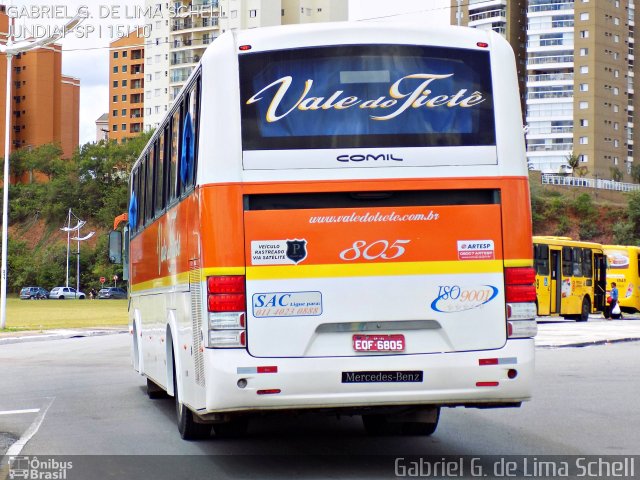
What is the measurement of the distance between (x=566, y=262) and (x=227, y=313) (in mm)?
37059

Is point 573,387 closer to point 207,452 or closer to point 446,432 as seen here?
point 446,432

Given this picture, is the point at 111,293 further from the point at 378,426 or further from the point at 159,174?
the point at 378,426

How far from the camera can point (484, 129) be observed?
32.4 feet

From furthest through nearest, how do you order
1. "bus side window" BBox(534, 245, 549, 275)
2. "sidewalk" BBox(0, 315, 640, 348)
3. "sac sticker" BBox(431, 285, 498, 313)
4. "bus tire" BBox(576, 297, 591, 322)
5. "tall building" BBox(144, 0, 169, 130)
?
"tall building" BBox(144, 0, 169, 130) → "bus tire" BBox(576, 297, 591, 322) → "bus side window" BBox(534, 245, 549, 275) → "sidewalk" BBox(0, 315, 640, 348) → "sac sticker" BBox(431, 285, 498, 313)

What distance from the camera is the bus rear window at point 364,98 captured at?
967cm

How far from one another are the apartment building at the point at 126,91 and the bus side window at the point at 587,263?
122236 millimetres

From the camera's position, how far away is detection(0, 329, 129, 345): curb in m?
33.9

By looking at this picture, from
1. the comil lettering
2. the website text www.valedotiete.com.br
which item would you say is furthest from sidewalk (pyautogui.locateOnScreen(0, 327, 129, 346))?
the website text www.valedotiete.com.br

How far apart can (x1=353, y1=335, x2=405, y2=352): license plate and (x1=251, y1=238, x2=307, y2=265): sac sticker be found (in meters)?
0.80

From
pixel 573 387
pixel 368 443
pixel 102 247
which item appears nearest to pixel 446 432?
pixel 368 443

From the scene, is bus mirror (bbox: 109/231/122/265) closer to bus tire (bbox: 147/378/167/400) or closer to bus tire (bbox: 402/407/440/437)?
bus tire (bbox: 147/378/167/400)

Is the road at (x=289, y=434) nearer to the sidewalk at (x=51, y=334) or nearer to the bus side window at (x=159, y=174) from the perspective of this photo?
the bus side window at (x=159, y=174)

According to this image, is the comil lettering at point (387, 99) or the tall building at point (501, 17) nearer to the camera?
the comil lettering at point (387, 99)

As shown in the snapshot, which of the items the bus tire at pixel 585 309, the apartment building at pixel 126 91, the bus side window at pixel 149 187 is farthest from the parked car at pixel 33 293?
the bus side window at pixel 149 187
